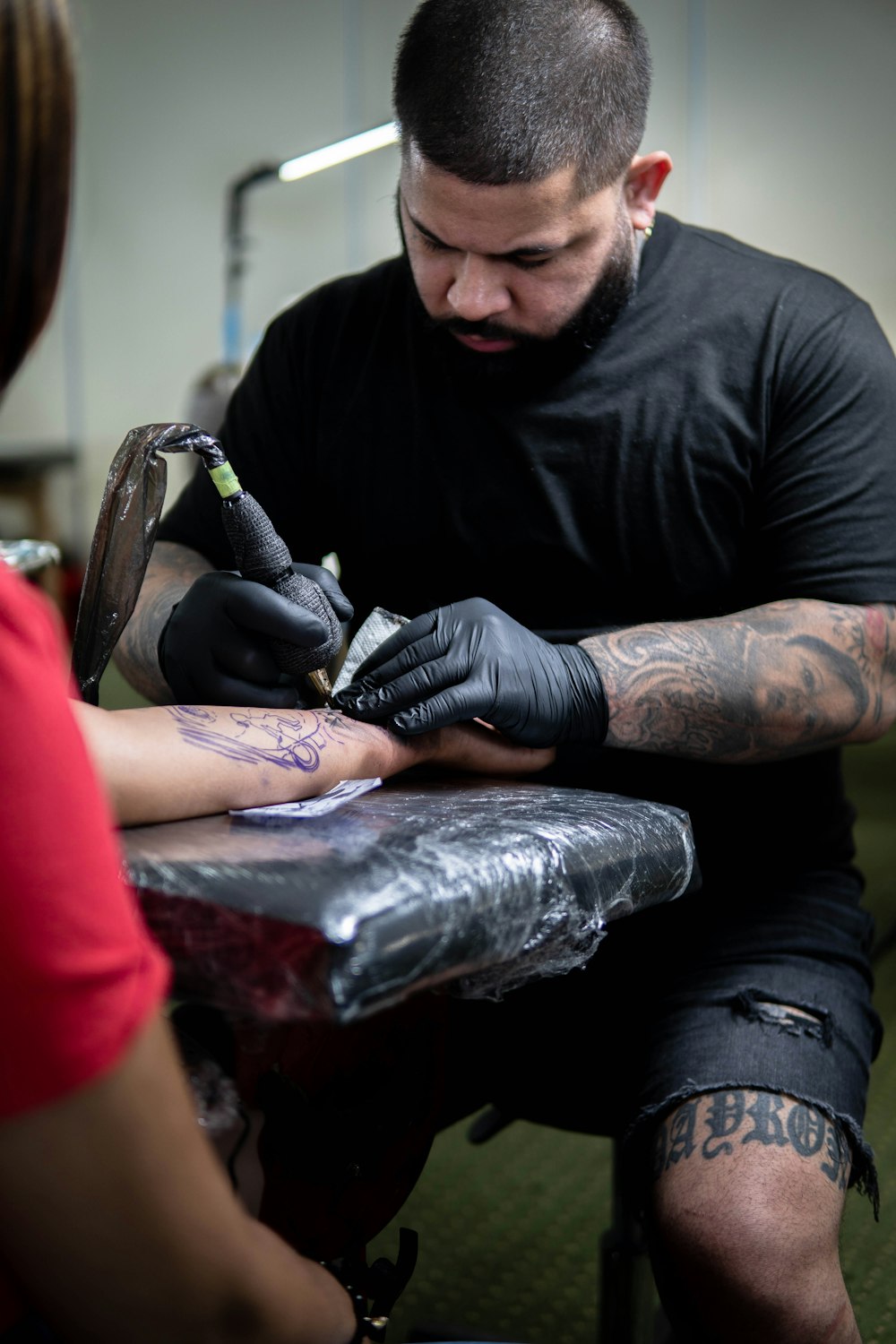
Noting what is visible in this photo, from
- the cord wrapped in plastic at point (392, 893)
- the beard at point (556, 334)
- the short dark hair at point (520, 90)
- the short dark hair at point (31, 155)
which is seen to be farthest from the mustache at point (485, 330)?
the short dark hair at point (31, 155)

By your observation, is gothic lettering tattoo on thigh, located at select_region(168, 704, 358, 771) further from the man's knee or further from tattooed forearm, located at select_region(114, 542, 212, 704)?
the man's knee

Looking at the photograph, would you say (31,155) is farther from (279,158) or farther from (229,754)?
(279,158)

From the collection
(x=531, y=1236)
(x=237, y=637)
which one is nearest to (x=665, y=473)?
(x=237, y=637)

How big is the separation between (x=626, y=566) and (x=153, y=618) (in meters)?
0.55

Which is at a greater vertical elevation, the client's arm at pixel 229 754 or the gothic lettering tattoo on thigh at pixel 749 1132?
the client's arm at pixel 229 754

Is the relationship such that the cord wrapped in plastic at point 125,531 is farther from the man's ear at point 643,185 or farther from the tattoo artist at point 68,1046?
the man's ear at point 643,185

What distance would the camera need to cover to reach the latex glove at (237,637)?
109cm

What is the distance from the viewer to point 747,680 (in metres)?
1.22

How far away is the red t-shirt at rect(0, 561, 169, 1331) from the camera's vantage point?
511mm

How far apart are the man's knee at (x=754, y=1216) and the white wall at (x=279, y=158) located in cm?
285

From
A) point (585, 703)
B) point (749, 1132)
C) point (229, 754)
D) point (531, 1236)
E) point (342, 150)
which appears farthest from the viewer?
point (342, 150)

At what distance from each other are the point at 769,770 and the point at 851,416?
1.33 feet

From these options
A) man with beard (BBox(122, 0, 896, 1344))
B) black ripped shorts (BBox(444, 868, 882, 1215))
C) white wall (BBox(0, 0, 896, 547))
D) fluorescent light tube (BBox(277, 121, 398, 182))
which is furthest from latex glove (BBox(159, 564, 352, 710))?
white wall (BBox(0, 0, 896, 547))

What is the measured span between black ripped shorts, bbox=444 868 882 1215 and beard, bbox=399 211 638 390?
2.08ft
